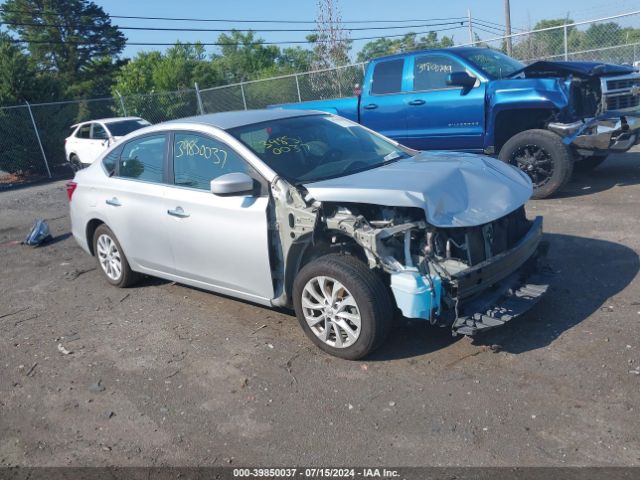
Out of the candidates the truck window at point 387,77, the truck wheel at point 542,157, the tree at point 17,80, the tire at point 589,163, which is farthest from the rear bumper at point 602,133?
the tree at point 17,80

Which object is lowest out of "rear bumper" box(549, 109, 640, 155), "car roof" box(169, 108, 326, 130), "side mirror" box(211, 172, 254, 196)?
"rear bumper" box(549, 109, 640, 155)

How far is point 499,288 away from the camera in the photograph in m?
4.10

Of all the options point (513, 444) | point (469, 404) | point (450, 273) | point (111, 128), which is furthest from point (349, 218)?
point (111, 128)

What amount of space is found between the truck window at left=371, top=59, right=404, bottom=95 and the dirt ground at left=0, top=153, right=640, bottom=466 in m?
4.15

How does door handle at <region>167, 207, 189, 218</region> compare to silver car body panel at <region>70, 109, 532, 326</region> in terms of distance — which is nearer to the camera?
silver car body panel at <region>70, 109, 532, 326</region>

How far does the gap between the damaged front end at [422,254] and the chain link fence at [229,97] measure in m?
11.3

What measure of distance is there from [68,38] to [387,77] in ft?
152

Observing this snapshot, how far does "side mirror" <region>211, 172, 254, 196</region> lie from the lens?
13.6 feet

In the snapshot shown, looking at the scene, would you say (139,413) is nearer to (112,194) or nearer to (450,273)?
→ (450,273)

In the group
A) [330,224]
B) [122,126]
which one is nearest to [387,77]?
[330,224]

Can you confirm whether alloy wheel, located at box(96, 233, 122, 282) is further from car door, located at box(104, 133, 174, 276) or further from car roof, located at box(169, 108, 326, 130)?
car roof, located at box(169, 108, 326, 130)

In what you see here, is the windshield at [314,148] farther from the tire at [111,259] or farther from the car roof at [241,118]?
the tire at [111,259]

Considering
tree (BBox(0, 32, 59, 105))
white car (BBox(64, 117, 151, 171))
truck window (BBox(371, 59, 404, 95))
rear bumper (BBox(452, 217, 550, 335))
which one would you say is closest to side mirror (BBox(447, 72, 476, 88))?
truck window (BBox(371, 59, 404, 95))

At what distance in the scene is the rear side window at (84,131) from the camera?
648 inches
